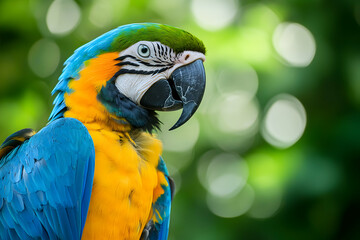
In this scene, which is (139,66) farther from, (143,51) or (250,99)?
(250,99)

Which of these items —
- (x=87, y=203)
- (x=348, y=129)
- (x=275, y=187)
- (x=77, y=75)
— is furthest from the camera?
(x=348, y=129)

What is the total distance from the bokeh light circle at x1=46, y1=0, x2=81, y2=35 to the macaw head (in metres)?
1.79

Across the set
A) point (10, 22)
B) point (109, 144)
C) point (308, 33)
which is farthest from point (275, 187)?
point (10, 22)

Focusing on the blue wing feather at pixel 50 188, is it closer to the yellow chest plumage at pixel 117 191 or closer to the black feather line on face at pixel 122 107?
the yellow chest plumage at pixel 117 191

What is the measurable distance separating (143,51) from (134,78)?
132mm

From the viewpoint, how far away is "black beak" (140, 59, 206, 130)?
2373 millimetres

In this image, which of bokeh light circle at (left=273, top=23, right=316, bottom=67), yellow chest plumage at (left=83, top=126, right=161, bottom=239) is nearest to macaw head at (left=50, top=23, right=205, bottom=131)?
yellow chest plumage at (left=83, top=126, right=161, bottom=239)

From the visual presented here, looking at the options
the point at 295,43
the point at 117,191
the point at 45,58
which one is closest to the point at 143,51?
the point at 117,191

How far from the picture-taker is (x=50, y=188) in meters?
2.20

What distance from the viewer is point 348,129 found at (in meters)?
3.97

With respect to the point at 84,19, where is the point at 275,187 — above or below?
below

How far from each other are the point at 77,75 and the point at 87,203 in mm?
592

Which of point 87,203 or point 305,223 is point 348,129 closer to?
point 305,223

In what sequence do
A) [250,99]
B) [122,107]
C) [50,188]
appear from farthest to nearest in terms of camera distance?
1. [250,99]
2. [122,107]
3. [50,188]
